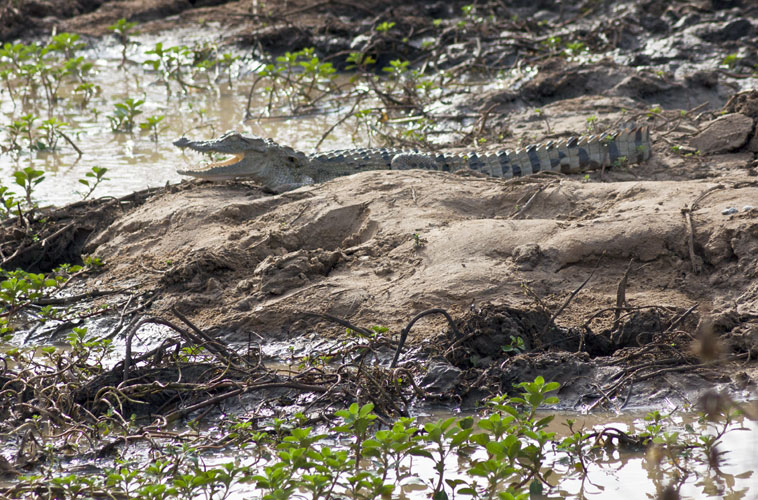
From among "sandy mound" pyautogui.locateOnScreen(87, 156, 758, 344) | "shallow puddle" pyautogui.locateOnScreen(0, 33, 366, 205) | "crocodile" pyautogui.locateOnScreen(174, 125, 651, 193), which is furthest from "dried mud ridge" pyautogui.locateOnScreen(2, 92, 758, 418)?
"shallow puddle" pyautogui.locateOnScreen(0, 33, 366, 205)

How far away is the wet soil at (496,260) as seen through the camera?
12.6ft

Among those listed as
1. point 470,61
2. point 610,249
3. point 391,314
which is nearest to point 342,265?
point 391,314

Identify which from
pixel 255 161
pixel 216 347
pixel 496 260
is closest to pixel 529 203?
pixel 496 260

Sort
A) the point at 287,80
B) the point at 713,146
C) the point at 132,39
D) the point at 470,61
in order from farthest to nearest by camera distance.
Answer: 1. the point at 132,39
2. the point at 470,61
3. the point at 287,80
4. the point at 713,146

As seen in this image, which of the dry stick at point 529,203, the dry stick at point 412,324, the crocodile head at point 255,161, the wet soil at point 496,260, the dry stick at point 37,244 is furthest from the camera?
the crocodile head at point 255,161

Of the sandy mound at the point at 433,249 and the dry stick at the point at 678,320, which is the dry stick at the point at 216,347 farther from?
the dry stick at the point at 678,320

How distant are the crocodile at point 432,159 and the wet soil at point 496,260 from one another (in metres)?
0.15

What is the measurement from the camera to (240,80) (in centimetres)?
1133

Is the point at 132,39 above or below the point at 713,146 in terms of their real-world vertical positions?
above

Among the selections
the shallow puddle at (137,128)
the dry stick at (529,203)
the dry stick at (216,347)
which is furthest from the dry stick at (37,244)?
the dry stick at (529,203)

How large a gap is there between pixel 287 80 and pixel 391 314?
5.46 m

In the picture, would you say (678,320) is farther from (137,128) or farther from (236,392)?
(137,128)

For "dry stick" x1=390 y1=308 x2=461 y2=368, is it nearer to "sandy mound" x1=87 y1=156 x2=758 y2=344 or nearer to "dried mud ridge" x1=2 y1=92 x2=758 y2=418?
"dried mud ridge" x1=2 y1=92 x2=758 y2=418

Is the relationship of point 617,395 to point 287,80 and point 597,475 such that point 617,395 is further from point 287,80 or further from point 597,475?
point 287,80
